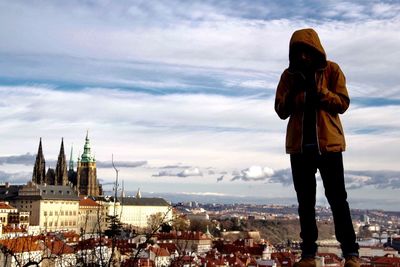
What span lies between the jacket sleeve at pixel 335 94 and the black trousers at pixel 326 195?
32 cm

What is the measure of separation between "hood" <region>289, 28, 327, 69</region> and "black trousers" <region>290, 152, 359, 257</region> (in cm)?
64

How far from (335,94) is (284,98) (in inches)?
13.7

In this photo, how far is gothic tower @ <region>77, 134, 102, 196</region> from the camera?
102750 mm

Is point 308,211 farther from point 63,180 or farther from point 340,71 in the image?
point 63,180

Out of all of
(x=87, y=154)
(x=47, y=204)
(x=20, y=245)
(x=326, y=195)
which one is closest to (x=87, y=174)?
(x=87, y=154)

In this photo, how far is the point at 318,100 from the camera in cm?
430

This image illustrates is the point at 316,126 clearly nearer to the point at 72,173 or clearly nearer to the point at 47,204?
the point at 47,204

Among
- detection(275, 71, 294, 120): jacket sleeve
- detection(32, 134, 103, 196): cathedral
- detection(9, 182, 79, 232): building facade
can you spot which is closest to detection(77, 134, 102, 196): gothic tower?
detection(32, 134, 103, 196): cathedral

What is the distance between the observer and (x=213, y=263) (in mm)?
35781

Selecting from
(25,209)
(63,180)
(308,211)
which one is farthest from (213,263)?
(63,180)

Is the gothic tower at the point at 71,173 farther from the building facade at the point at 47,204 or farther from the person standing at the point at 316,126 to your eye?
the person standing at the point at 316,126

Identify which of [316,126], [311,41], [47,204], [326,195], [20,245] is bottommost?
[20,245]

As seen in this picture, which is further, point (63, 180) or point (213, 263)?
point (63, 180)

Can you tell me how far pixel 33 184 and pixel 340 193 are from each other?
85.5 metres
